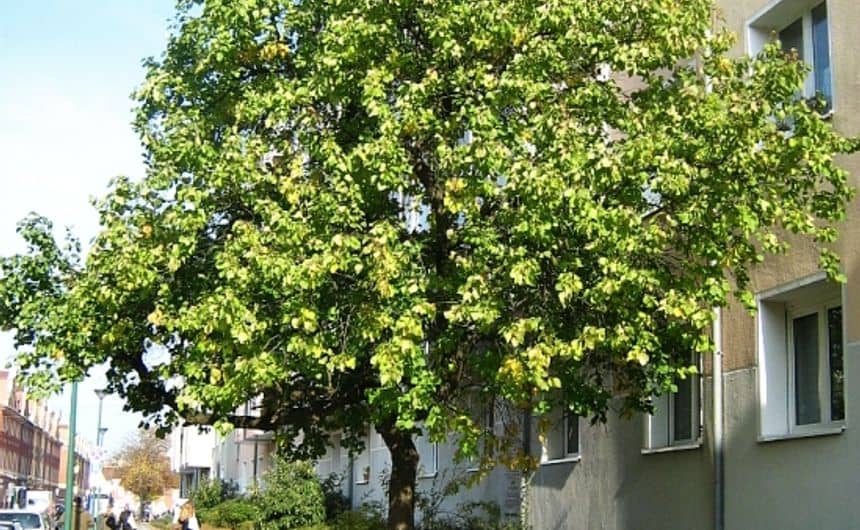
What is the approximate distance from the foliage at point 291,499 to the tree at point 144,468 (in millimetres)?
51792

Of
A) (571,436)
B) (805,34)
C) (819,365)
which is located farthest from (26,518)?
(805,34)

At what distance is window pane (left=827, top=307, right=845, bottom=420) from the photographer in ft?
39.4

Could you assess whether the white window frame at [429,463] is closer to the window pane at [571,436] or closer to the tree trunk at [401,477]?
the window pane at [571,436]

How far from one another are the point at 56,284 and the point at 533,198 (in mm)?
6382

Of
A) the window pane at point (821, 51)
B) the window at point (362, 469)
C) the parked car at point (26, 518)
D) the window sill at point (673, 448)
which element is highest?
the window pane at point (821, 51)

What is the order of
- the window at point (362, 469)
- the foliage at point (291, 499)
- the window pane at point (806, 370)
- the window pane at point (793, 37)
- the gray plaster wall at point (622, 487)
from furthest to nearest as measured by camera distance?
the window at point (362, 469)
the foliage at point (291, 499)
the gray plaster wall at point (622, 487)
the window pane at point (793, 37)
the window pane at point (806, 370)

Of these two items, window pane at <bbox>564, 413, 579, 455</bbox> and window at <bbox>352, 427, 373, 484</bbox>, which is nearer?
window pane at <bbox>564, 413, 579, 455</bbox>

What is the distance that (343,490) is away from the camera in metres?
36.0

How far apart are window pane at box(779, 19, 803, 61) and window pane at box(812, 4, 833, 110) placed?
24 cm

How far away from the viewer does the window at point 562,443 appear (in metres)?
19.3

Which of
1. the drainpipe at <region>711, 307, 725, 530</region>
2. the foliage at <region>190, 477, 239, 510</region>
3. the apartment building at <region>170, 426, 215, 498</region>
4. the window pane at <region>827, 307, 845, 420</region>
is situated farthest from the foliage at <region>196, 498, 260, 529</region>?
Answer: the apartment building at <region>170, 426, 215, 498</region>

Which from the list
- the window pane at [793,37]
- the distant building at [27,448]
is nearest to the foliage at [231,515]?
the window pane at [793,37]

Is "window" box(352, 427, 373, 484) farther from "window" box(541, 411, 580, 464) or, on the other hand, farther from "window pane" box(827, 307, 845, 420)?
"window pane" box(827, 307, 845, 420)

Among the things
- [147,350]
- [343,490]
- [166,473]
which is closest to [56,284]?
[147,350]
